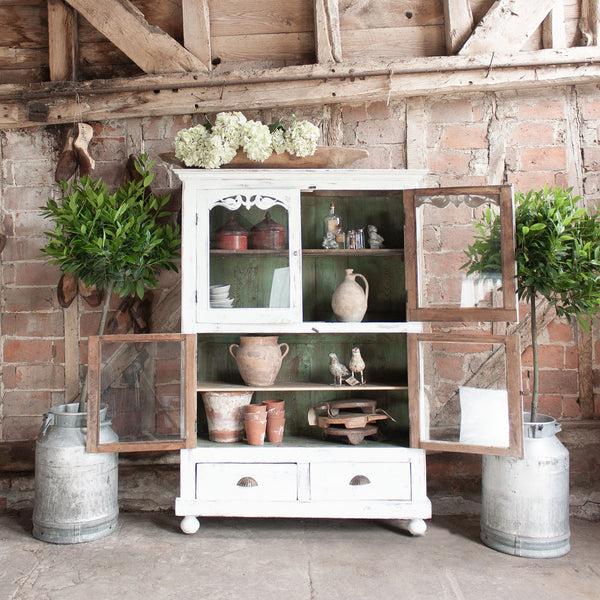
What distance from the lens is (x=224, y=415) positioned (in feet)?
9.44

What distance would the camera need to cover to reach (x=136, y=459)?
321cm

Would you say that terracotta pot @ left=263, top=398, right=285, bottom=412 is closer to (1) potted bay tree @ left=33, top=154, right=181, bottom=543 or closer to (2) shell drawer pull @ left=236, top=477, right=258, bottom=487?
(2) shell drawer pull @ left=236, top=477, right=258, bottom=487

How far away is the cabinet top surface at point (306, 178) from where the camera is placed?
2.73 m

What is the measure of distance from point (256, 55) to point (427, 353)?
6.70ft

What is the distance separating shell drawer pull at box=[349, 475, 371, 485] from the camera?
271cm

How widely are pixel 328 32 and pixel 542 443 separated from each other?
2.53m

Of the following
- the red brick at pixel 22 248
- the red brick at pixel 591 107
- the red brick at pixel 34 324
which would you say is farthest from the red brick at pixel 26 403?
the red brick at pixel 591 107

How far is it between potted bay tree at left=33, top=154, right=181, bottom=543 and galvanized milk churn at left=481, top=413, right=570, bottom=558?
1931mm

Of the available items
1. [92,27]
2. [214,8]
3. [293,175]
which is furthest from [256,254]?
[92,27]

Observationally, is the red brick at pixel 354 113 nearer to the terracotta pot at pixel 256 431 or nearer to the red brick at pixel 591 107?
the red brick at pixel 591 107

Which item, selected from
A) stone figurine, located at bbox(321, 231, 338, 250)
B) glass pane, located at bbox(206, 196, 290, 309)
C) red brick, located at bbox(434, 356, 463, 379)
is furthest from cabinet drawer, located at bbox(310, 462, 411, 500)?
stone figurine, located at bbox(321, 231, 338, 250)

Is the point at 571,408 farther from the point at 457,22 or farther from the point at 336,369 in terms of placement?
the point at 457,22

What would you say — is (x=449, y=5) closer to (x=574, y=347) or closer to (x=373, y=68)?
(x=373, y=68)

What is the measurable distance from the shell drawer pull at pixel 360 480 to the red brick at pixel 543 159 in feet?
6.54
